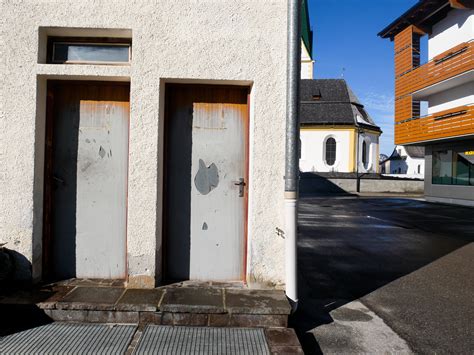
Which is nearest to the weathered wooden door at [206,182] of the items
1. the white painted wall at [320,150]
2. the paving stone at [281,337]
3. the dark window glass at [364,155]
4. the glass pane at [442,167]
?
the paving stone at [281,337]

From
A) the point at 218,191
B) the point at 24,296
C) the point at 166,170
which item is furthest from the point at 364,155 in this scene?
the point at 24,296

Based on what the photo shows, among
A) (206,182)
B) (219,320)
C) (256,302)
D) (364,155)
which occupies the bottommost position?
(219,320)

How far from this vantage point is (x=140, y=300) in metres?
3.12

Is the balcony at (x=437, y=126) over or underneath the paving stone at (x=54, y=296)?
over

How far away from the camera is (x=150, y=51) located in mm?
3479

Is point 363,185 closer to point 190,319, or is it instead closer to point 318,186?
point 318,186

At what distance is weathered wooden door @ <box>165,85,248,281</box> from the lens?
376cm

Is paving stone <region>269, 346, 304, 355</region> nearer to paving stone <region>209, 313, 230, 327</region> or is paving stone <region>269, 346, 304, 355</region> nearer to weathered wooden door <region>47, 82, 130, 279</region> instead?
paving stone <region>209, 313, 230, 327</region>

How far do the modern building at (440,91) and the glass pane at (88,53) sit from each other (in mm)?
18078

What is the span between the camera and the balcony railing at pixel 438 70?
53.5ft

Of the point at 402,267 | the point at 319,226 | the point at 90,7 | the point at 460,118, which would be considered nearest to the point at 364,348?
the point at 402,267

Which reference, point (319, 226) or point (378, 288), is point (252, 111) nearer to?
point (378, 288)

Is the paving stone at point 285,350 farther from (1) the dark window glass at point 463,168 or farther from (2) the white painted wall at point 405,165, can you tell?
(2) the white painted wall at point 405,165

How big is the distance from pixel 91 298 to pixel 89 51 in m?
2.77
